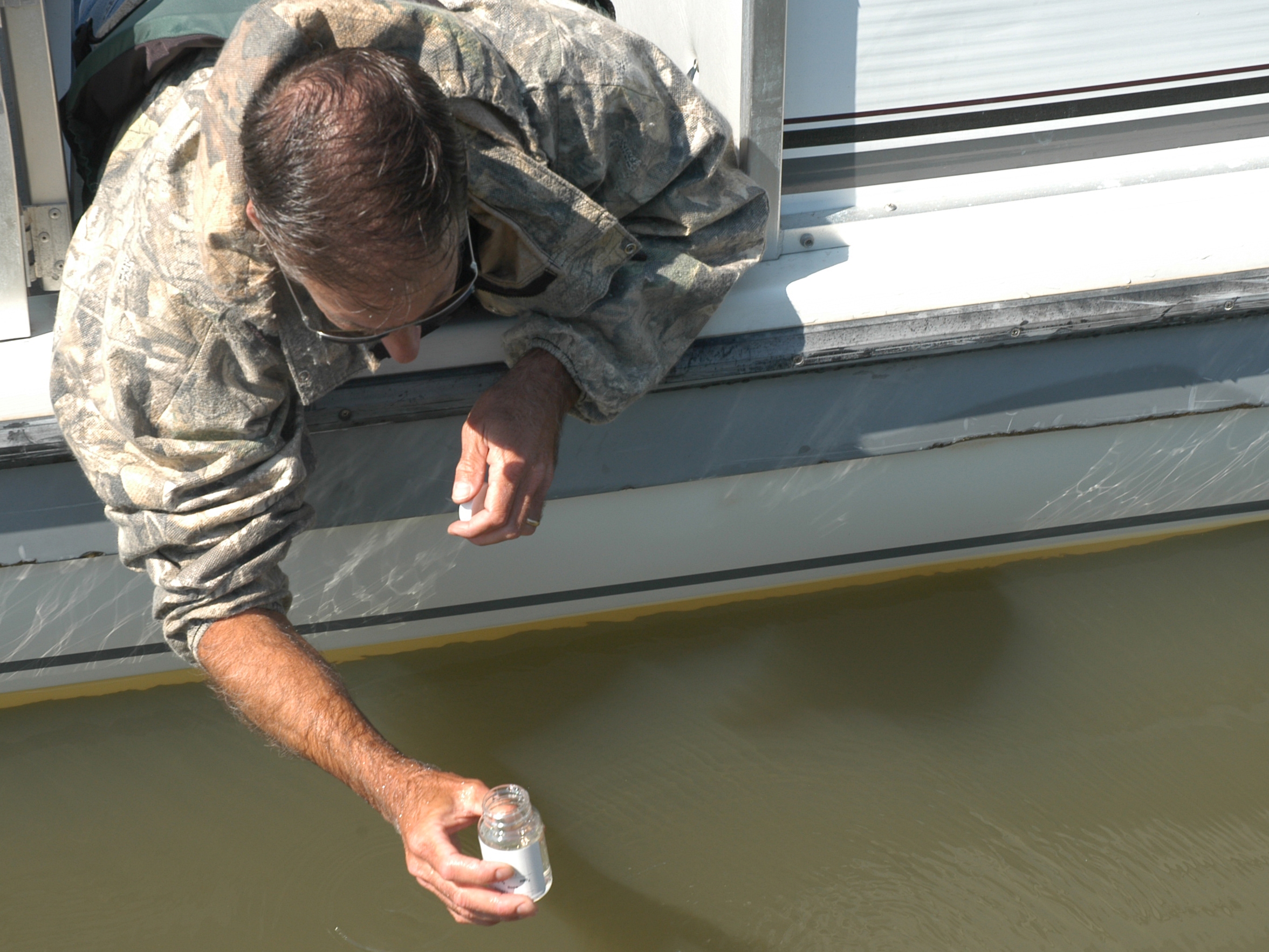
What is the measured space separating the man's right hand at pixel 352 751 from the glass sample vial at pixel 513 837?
0.06 ft

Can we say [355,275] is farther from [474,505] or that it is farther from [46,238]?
[46,238]

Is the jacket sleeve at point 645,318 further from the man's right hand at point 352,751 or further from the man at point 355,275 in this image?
the man's right hand at point 352,751

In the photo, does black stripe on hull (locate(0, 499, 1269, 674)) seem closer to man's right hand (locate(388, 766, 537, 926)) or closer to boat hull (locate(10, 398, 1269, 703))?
boat hull (locate(10, 398, 1269, 703))

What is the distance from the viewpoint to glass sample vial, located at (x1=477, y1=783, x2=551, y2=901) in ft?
4.30

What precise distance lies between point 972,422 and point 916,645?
0.55m

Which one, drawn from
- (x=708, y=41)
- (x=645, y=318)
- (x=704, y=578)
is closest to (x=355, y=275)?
(x=645, y=318)

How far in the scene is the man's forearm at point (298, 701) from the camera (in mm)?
1411

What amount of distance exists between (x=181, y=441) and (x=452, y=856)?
2.08 feet

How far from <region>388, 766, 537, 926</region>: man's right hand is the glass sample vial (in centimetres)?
2

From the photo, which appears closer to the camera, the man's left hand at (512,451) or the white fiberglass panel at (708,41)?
the man's left hand at (512,451)

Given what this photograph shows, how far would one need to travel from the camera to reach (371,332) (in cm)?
134

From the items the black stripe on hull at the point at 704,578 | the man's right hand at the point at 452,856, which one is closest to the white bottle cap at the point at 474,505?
the man's right hand at the point at 452,856

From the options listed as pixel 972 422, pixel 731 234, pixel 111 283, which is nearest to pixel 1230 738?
pixel 972 422

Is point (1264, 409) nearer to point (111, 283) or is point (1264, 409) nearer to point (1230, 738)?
point (1230, 738)
